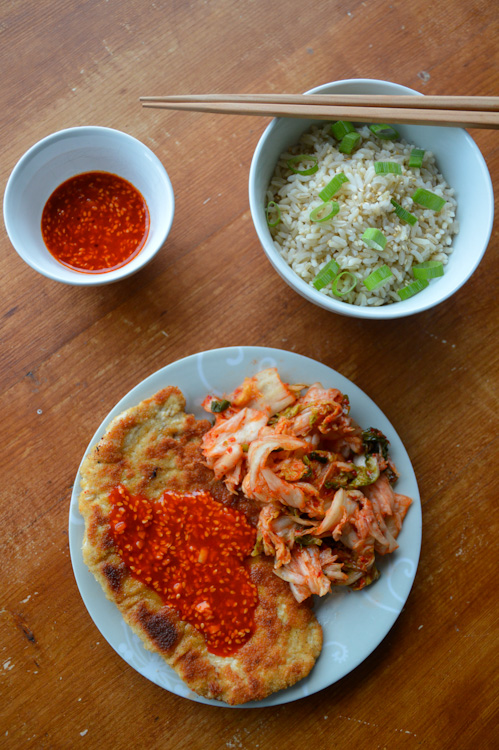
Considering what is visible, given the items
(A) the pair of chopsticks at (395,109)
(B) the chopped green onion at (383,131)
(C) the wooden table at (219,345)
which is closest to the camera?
(A) the pair of chopsticks at (395,109)

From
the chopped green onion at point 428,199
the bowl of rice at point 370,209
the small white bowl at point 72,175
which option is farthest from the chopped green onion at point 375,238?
the small white bowl at point 72,175

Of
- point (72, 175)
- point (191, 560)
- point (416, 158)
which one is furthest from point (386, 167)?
point (191, 560)

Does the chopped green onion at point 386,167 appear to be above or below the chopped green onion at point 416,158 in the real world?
above

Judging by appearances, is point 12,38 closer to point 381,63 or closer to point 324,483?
point 381,63

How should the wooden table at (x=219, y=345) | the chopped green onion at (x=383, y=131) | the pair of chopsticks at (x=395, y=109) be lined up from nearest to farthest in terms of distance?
the pair of chopsticks at (x=395, y=109) < the chopped green onion at (x=383, y=131) < the wooden table at (x=219, y=345)

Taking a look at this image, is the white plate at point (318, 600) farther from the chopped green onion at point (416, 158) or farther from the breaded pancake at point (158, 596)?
the chopped green onion at point (416, 158)

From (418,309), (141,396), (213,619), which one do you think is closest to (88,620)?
(213,619)

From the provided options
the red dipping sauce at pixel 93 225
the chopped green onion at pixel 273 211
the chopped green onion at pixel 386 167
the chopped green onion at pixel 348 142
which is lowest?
the chopped green onion at pixel 386 167
